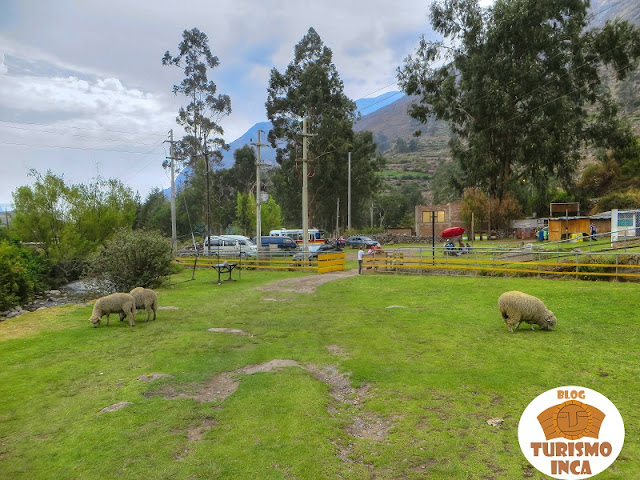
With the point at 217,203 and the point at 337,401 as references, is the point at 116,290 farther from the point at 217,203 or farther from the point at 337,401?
the point at 217,203

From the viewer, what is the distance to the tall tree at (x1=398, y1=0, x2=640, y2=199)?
3406cm

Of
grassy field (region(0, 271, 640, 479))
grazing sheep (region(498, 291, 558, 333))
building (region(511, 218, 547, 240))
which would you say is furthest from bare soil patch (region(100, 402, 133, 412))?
building (region(511, 218, 547, 240))

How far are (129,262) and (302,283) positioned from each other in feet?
26.2

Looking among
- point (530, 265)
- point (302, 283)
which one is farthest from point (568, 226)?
point (302, 283)

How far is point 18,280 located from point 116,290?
5184mm

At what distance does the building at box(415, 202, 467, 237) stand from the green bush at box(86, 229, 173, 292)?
37333 millimetres

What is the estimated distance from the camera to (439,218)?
53.0 meters

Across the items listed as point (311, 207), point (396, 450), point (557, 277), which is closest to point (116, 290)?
point (396, 450)

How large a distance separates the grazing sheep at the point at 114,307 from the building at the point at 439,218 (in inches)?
1707

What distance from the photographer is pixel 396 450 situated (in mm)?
4520

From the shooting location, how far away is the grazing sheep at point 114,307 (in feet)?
35.8

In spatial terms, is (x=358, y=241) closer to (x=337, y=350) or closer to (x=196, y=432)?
(x=337, y=350)

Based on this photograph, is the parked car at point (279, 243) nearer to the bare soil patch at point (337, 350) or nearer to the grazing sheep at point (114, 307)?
the grazing sheep at point (114, 307)

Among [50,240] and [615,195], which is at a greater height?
[615,195]
